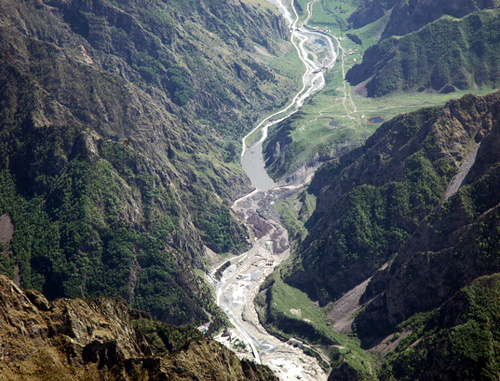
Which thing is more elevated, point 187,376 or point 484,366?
point 187,376

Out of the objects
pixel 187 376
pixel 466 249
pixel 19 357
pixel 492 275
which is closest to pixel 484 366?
pixel 492 275

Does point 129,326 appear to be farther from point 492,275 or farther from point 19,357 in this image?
point 492,275

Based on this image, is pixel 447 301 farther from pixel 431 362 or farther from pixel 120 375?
pixel 120 375

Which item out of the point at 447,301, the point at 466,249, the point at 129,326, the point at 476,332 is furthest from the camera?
the point at 466,249

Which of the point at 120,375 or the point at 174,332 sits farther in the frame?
the point at 174,332

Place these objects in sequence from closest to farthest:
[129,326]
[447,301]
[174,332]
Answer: [129,326], [174,332], [447,301]

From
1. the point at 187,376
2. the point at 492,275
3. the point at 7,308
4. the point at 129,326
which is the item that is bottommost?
the point at 492,275
